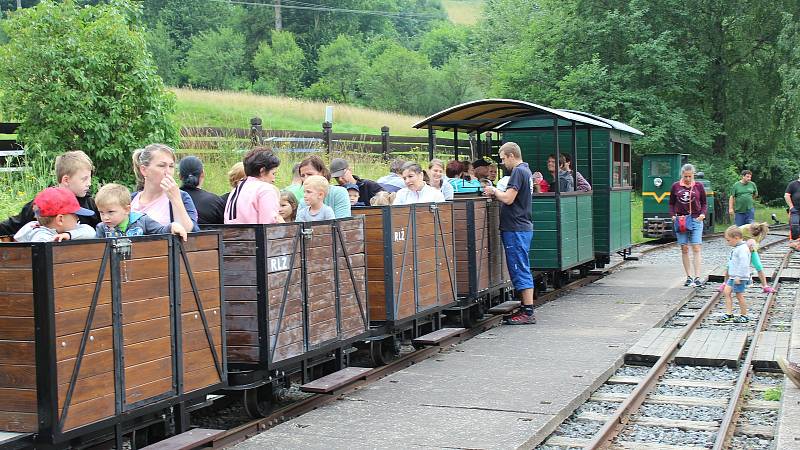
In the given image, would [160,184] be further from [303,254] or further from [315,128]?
[315,128]

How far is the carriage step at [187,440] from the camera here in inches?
225

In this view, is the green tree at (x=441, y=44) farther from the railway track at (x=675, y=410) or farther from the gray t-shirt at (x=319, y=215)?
the gray t-shirt at (x=319, y=215)

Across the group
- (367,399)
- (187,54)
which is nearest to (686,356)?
(367,399)

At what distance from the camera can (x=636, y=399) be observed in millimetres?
Result: 7941

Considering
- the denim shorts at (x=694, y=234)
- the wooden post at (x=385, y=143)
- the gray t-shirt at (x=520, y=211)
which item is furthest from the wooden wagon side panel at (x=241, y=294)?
the wooden post at (x=385, y=143)

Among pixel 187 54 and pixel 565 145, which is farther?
pixel 187 54

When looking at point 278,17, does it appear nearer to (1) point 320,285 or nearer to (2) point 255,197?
(1) point 320,285

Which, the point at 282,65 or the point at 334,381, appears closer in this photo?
Answer: the point at 334,381

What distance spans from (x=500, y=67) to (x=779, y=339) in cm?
2873

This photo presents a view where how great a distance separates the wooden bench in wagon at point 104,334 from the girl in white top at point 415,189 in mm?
4054

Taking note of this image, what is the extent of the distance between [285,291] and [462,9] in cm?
14952

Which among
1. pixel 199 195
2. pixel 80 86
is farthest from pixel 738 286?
pixel 80 86

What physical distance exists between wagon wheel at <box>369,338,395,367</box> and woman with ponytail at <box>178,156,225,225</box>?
7.70ft

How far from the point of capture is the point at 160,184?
251 inches
